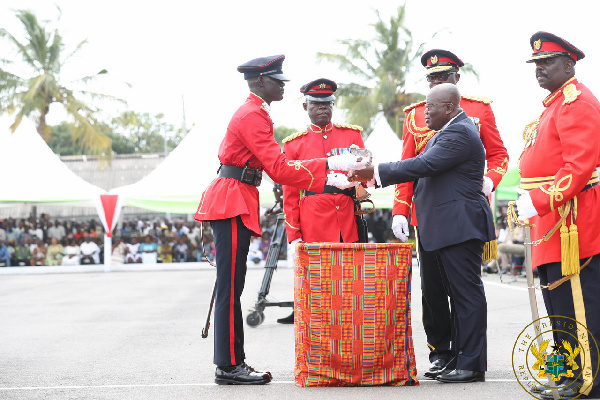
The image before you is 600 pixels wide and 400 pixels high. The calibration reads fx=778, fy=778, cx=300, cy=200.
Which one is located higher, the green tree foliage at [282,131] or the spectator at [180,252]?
the green tree foliage at [282,131]

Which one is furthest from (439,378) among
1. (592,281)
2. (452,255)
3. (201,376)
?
(201,376)

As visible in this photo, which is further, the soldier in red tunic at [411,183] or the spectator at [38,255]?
the spectator at [38,255]

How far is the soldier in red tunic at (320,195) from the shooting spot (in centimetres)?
659

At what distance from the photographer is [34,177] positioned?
22.7 meters

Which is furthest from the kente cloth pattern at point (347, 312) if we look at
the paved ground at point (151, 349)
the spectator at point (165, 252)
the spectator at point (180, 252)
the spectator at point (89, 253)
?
the spectator at point (89, 253)

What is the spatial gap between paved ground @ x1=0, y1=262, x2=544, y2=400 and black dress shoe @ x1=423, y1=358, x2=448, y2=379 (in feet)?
0.28

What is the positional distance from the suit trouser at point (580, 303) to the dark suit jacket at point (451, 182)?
2.14 feet

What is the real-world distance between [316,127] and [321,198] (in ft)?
2.54

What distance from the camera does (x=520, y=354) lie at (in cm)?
621

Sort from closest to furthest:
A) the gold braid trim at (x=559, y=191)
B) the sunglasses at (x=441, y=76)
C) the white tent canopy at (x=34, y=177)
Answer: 1. the gold braid trim at (x=559, y=191)
2. the sunglasses at (x=441, y=76)
3. the white tent canopy at (x=34, y=177)

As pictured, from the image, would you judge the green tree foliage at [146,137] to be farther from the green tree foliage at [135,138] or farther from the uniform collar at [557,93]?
the uniform collar at [557,93]

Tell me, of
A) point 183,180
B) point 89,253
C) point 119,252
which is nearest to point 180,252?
point 119,252

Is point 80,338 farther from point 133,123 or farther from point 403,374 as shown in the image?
point 133,123

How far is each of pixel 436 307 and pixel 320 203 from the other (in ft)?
5.00
